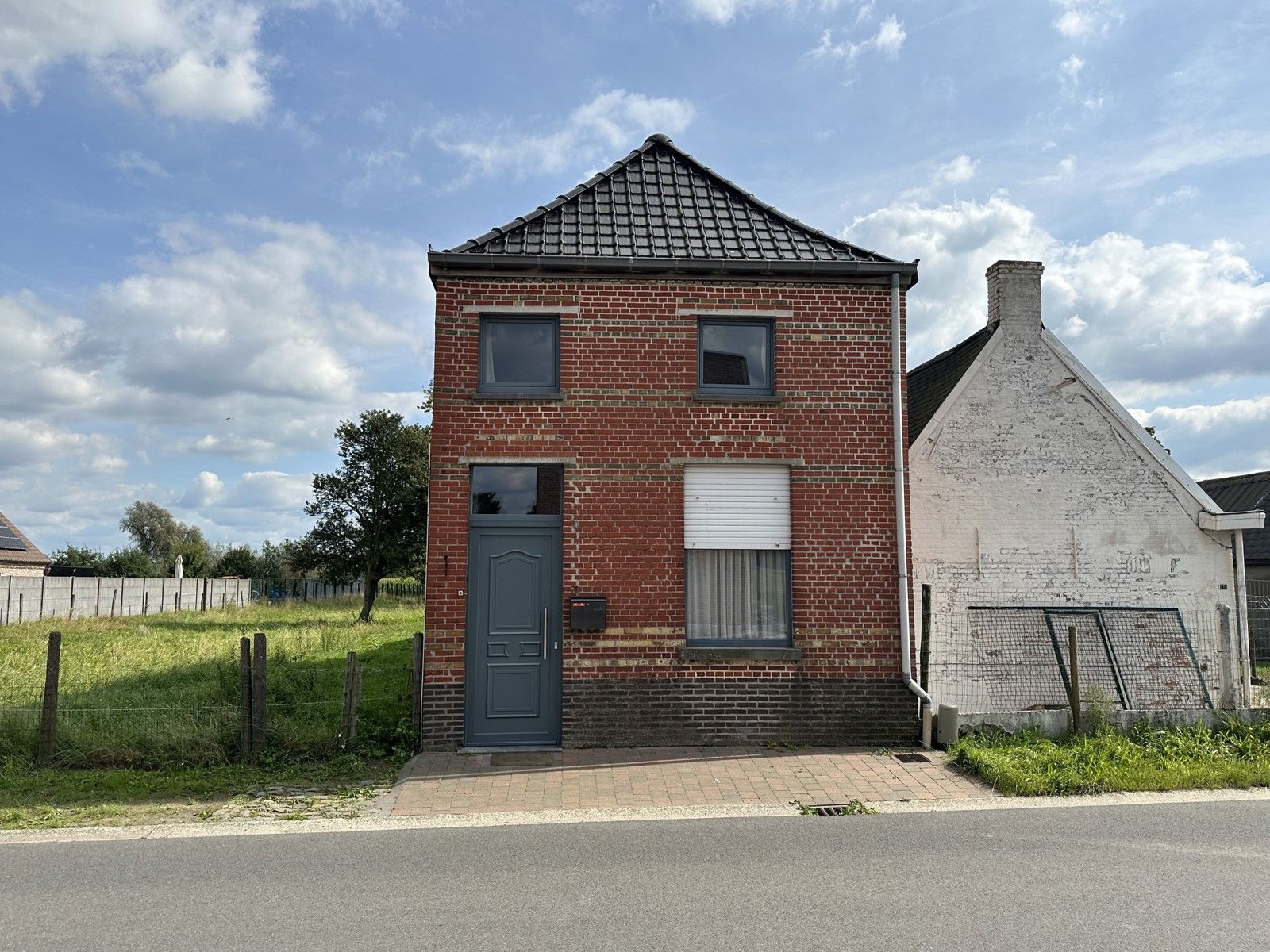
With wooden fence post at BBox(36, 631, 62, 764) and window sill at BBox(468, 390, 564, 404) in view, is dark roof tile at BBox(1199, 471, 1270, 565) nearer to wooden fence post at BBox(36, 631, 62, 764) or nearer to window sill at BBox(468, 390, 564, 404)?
window sill at BBox(468, 390, 564, 404)

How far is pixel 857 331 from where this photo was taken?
36.2ft

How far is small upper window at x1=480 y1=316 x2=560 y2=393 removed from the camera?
10.7m

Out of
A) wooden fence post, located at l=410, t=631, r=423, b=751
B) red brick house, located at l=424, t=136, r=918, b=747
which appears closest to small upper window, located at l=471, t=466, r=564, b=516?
red brick house, located at l=424, t=136, r=918, b=747

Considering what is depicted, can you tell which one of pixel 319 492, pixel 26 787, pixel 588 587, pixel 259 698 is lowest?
pixel 26 787

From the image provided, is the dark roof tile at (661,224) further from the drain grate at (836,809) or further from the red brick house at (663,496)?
the drain grate at (836,809)

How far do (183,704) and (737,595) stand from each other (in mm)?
6987

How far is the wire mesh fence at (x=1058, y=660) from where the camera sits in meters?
12.2

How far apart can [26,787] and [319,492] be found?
25.7 meters

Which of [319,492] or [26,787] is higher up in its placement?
[319,492]

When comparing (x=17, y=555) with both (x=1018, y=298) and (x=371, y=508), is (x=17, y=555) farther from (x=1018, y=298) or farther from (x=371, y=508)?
(x=1018, y=298)

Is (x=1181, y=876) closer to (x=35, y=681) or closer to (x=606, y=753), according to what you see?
(x=606, y=753)

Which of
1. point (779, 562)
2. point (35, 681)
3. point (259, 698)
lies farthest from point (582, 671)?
point (35, 681)

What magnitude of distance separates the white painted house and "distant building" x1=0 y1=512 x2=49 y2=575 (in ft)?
120

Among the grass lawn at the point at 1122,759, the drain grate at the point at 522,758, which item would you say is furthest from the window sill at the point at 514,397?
the grass lawn at the point at 1122,759
